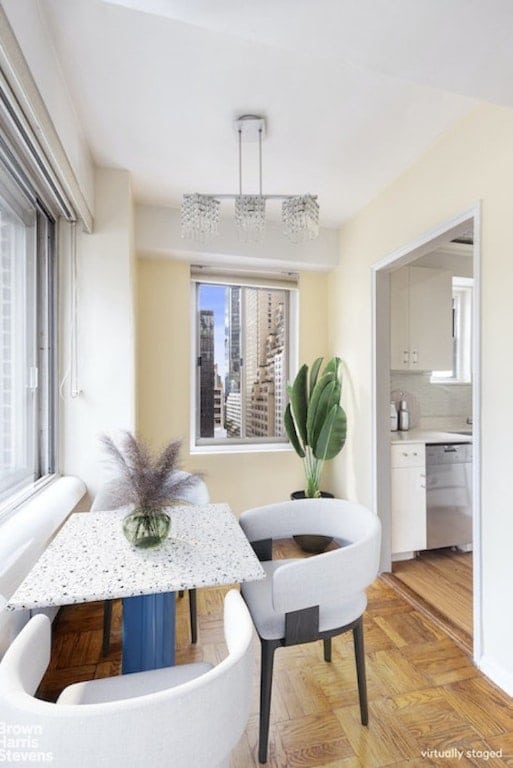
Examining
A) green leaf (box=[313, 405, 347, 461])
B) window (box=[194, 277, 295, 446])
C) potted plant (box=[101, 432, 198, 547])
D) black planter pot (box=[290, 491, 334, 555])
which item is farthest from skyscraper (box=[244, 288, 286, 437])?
potted plant (box=[101, 432, 198, 547])

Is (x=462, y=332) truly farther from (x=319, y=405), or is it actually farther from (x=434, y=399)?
(x=319, y=405)

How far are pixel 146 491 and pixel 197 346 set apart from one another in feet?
7.08

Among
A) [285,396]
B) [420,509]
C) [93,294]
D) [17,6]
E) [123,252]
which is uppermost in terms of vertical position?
[17,6]

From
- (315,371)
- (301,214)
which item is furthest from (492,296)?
(315,371)

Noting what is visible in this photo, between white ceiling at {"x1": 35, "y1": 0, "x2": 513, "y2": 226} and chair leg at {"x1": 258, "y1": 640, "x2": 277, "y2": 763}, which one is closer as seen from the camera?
white ceiling at {"x1": 35, "y1": 0, "x2": 513, "y2": 226}

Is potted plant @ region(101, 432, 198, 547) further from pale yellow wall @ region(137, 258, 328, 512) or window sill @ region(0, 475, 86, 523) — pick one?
pale yellow wall @ region(137, 258, 328, 512)

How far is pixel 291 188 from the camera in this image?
8.73 feet

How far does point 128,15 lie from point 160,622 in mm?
2134

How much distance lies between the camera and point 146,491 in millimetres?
1360

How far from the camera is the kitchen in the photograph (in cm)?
278

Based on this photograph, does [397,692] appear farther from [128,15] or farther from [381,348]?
[128,15]

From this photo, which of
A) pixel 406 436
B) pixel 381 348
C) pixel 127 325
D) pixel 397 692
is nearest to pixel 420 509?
pixel 406 436

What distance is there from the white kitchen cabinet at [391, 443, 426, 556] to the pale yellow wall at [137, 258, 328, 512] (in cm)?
107

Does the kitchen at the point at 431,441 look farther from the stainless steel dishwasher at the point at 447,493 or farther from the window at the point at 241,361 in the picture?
the window at the point at 241,361
